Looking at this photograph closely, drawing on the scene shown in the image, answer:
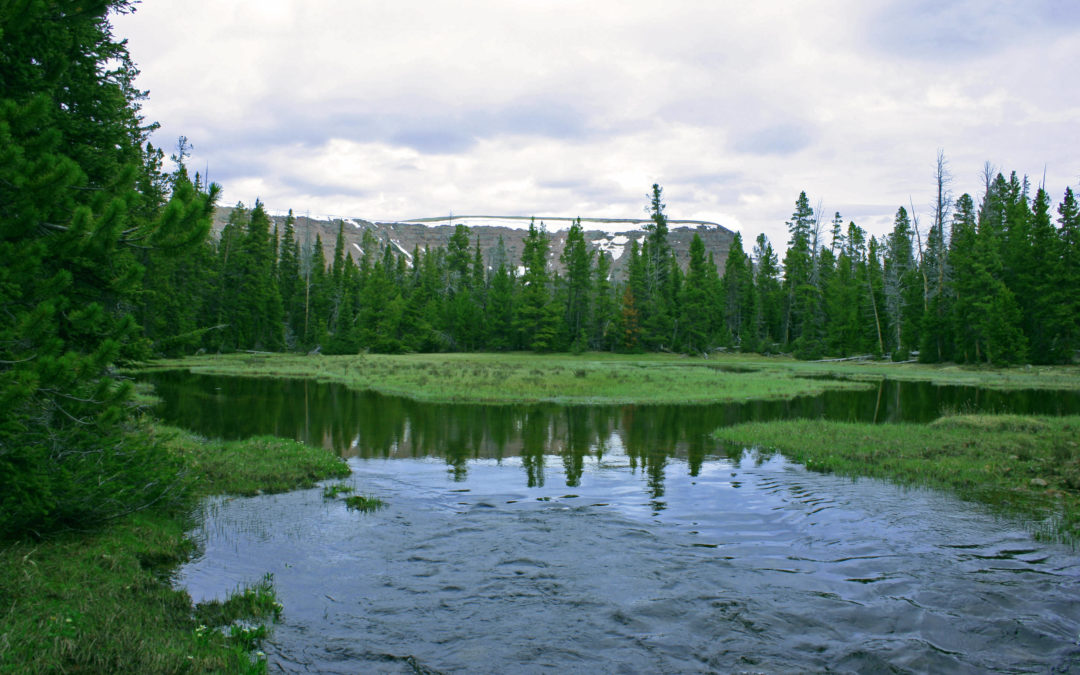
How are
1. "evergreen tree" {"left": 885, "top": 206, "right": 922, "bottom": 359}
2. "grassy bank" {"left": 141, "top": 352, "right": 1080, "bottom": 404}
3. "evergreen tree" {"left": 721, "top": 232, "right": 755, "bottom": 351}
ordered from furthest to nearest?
"evergreen tree" {"left": 721, "top": 232, "right": 755, "bottom": 351}, "evergreen tree" {"left": 885, "top": 206, "right": 922, "bottom": 359}, "grassy bank" {"left": 141, "top": 352, "right": 1080, "bottom": 404}

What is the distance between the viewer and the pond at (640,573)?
21.7 feet

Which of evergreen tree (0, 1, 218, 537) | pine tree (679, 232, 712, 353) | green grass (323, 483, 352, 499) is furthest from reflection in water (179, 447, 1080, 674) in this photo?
pine tree (679, 232, 712, 353)

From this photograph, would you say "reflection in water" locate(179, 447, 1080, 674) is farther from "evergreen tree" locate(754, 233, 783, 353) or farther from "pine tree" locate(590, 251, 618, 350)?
"evergreen tree" locate(754, 233, 783, 353)

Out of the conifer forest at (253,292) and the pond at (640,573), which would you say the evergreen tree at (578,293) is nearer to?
the conifer forest at (253,292)

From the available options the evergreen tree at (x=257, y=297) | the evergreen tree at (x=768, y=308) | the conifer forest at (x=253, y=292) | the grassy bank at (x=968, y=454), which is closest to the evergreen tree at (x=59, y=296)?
the conifer forest at (x=253, y=292)

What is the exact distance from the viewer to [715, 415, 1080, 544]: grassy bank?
12141 millimetres

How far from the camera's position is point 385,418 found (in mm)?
24625

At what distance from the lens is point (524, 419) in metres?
24.2

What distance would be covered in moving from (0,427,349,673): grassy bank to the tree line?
46447 millimetres

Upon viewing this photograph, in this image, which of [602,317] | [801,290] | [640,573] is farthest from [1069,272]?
[640,573]

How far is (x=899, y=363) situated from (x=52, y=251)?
6499 centimetres

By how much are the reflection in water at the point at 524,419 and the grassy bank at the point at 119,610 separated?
23.8ft

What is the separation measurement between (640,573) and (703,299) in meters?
72.3

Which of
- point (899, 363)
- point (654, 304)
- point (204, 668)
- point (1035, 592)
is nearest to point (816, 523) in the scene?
point (1035, 592)
